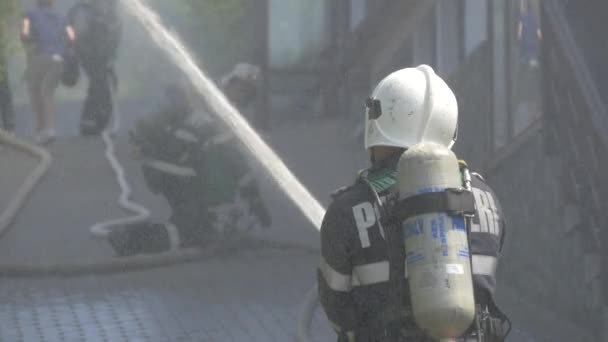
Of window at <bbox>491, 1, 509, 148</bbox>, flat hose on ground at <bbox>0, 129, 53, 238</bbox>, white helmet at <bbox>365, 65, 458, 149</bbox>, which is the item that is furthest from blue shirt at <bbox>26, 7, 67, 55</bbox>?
white helmet at <bbox>365, 65, 458, 149</bbox>

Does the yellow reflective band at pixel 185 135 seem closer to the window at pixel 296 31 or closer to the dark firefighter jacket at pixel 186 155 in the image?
the dark firefighter jacket at pixel 186 155

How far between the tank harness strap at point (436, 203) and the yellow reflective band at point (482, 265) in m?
Answer: 0.18

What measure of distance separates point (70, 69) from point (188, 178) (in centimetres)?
503

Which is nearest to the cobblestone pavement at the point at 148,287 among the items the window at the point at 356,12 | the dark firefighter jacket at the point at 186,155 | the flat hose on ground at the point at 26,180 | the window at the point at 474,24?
the flat hose on ground at the point at 26,180

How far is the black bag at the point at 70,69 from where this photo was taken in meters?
12.7

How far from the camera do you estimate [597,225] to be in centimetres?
655

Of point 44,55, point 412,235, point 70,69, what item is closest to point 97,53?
point 70,69

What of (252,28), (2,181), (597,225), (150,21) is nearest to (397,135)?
(597,225)

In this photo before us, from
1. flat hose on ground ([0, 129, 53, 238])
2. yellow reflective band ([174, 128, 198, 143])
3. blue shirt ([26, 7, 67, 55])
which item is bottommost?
flat hose on ground ([0, 129, 53, 238])

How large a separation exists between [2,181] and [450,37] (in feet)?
12.7

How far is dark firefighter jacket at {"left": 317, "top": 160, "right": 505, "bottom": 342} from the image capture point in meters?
3.13

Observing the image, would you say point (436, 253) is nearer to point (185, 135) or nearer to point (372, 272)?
point (372, 272)

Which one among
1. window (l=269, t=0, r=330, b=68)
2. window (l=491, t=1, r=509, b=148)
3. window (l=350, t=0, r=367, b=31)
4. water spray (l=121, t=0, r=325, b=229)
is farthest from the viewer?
window (l=269, t=0, r=330, b=68)

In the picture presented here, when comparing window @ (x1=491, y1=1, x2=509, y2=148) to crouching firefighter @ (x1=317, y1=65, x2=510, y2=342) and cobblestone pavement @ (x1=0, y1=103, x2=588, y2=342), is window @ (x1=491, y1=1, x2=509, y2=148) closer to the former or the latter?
cobblestone pavement @ (x1=0, y1=103, x2=588, y2=342)
